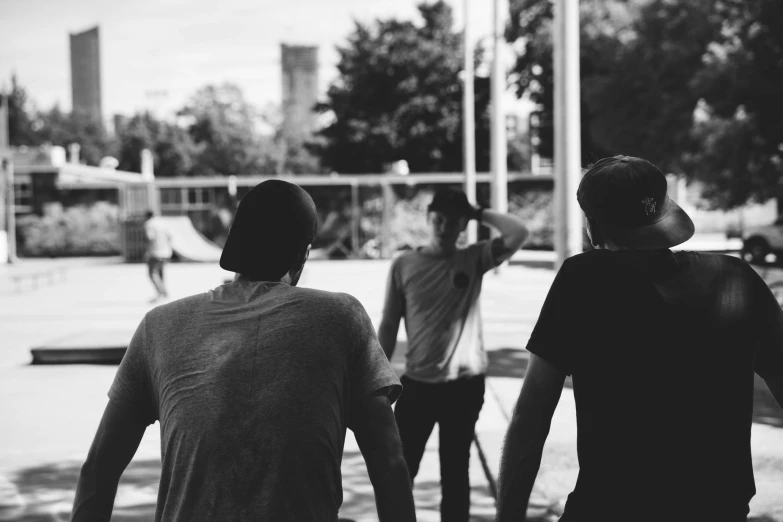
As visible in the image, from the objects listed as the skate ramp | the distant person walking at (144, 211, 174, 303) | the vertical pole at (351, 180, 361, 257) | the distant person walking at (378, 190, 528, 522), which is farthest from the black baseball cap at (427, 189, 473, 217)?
the vertical pole at (351, 180, 361, 257)

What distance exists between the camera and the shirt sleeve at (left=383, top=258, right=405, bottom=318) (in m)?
4.62

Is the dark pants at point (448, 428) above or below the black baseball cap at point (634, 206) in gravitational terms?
below

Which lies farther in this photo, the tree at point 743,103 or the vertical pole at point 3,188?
the vertical pole at point 3,188

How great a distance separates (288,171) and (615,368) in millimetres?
93033

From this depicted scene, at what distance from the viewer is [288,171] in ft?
308

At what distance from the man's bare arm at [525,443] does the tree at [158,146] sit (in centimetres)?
8086

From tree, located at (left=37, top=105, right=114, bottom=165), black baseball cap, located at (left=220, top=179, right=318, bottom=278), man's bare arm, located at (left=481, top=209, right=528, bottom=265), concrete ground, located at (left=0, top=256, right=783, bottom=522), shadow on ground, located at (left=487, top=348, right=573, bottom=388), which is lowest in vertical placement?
shadow on ground, located at (left=487, top=348, right=573, bottom=388)

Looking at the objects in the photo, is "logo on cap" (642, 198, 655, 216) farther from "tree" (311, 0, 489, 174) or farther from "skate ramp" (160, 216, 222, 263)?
"tree" (311, 0, 489, 174)

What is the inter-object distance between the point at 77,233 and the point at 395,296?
126 feet

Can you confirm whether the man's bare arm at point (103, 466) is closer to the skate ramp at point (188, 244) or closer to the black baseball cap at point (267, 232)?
the black baseball cap at point (267, 232)

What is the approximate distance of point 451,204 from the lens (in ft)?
15.2

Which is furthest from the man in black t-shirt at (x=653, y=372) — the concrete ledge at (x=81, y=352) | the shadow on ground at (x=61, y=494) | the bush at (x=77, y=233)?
the bush at (x=77, y=233)

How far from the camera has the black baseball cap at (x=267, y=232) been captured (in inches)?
82.2

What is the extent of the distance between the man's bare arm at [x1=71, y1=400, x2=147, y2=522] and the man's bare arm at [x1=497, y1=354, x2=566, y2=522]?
0.92 m
